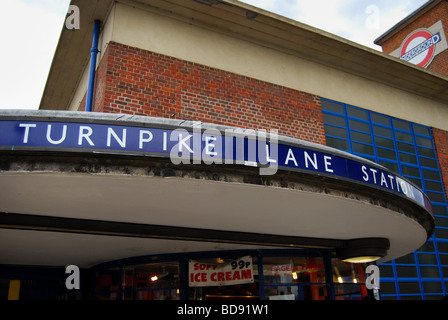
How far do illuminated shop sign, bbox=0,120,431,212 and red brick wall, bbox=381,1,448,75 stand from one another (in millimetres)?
13601

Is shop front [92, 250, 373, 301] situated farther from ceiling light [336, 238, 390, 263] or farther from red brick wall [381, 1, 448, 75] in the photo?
red brick wall [381, 1, 448, 75]

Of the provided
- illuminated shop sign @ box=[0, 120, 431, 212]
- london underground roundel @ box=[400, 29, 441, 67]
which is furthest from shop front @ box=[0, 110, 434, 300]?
london underground roundel @ box=[400, 29, 441, 67]

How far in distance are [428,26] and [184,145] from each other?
670 inches

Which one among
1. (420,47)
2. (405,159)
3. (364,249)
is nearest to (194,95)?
(364,249)

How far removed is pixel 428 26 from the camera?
17750 millimetres

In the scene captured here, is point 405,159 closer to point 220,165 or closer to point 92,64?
point 92,64

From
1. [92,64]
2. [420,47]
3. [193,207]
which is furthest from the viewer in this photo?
[420,47]

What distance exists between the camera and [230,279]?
822 centimetres

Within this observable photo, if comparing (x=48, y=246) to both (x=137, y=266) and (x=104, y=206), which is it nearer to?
(x=137, y=266)

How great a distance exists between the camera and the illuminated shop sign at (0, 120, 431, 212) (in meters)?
4.20

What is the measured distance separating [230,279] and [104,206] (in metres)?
3.87

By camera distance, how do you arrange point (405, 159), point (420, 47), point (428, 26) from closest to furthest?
point (405, 159) → point (428, 26) → point (420, 47)
